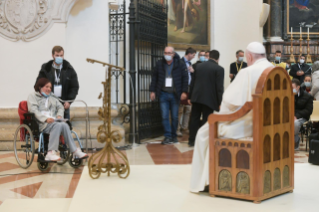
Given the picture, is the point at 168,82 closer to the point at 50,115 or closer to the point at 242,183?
the point at 50,115

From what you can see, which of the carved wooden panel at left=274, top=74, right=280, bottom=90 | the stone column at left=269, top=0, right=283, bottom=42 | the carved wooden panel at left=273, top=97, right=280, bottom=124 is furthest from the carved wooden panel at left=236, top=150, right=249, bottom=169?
the stone column at left=269, top=0, right=283, bottom=42

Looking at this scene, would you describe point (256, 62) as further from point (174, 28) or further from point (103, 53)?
point (174, 28)

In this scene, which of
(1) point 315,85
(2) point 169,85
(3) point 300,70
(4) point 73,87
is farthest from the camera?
(3) point 300,70

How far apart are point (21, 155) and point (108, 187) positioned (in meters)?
3.21

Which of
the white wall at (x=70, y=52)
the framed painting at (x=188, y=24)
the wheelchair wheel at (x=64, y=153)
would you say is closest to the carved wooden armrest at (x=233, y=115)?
the wheelchair wheel at (x=64, y=153)

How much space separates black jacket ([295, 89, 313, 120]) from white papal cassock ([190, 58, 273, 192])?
388 cm

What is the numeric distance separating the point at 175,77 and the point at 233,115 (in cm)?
432

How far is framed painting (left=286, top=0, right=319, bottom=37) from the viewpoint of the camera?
14.6 meters

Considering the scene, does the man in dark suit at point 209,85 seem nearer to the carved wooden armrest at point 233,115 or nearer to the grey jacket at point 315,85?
the grey jacket at point 315,85

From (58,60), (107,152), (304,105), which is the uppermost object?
(58,60)

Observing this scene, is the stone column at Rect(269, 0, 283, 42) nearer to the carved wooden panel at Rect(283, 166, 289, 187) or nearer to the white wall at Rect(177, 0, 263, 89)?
the white wall at Rect(177, 0, 263, 89)

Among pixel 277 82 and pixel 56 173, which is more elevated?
pixel 277 82

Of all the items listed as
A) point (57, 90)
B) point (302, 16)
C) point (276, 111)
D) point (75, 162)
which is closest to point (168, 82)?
point (57, 90)

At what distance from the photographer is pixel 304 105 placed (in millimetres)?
7875
